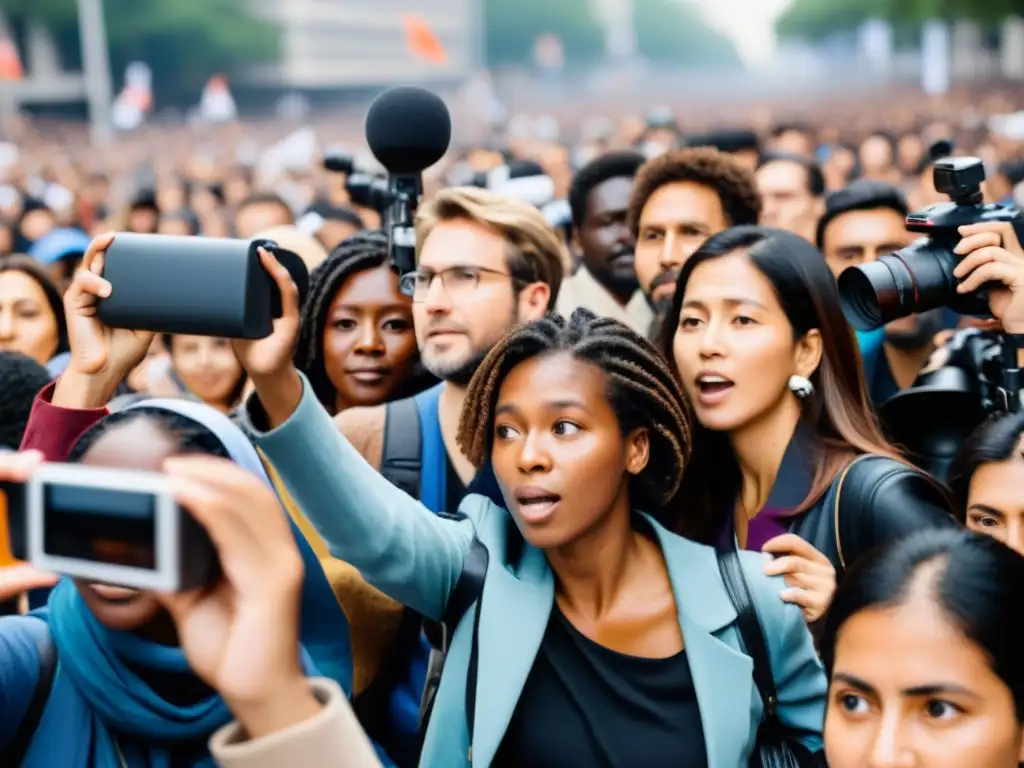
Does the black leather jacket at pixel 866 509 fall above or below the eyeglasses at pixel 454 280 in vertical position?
below

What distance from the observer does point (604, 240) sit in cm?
587

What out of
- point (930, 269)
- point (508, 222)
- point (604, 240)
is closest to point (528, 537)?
point (930, 269)

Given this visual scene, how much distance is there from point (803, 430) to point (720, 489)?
270 mm

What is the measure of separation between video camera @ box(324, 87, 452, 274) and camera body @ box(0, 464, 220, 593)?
2500 mm

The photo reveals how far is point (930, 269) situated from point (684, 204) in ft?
5.78

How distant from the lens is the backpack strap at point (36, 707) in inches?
83.9

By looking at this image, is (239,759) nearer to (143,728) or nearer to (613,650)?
(143,728)

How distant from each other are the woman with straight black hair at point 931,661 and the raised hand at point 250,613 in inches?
36.1

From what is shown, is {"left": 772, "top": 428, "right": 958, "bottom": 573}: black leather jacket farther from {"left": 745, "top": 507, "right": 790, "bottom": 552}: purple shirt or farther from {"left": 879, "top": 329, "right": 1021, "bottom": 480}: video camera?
{"left": 879, "top": 329, "right": 1021, "bottom": 480}: video camera

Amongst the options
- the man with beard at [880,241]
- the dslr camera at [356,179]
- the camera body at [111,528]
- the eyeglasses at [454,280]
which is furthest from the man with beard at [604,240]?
the camera body at [111,528]

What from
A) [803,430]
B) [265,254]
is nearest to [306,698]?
[265,254]

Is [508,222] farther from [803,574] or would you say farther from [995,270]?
[803,574]

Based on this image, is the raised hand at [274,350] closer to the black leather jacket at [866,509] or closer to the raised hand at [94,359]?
the raised hand at [94,359]

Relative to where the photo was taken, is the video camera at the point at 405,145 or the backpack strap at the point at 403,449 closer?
the backpack strap at the point at 403,449
